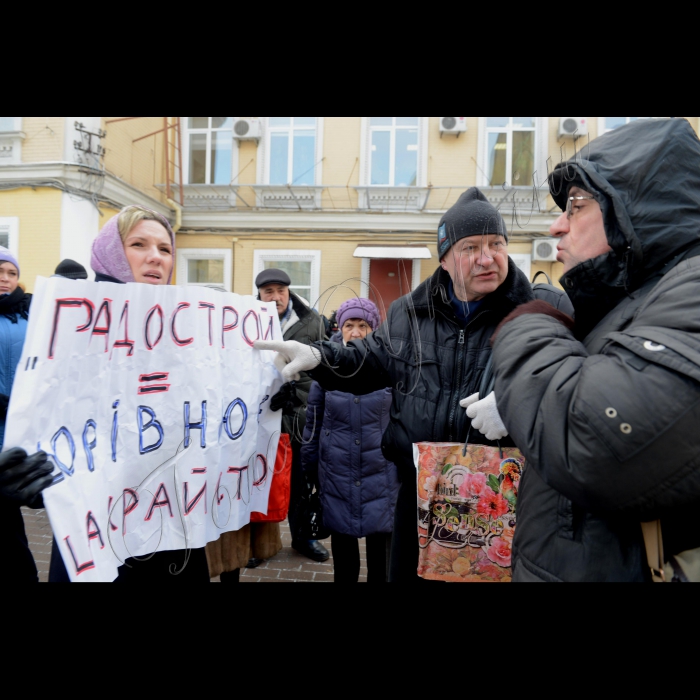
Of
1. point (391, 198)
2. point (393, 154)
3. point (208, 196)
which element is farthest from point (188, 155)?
point (391, 198)

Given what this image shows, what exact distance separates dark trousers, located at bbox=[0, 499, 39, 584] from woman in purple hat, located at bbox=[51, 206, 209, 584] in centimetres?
55

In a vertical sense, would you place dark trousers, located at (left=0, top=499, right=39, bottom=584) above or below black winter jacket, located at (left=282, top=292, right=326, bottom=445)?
below

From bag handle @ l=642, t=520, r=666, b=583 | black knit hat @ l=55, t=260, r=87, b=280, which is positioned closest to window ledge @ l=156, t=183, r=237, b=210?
black knit hat @ l=55, t=260, r=87, b=280

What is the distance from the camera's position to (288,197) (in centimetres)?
1099

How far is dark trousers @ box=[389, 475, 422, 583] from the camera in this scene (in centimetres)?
182

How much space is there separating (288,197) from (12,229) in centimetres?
533

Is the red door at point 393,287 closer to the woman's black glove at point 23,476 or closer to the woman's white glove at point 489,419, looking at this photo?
the woman's white glove at point 489,419

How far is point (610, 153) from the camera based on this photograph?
3.51 feet

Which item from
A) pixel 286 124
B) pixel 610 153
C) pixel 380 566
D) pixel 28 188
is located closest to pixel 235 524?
pixel 380 566

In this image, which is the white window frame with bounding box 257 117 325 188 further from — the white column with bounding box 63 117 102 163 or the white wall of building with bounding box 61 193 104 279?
the white wall of building with bounding box 61 193 104 279

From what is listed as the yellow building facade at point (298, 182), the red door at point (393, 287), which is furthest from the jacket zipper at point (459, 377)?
the yellow building facade at point (298, 182)

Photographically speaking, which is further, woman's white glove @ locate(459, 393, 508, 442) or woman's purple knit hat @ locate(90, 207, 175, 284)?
woman's purple knit hat @ locate(90, 207, 175, 284)

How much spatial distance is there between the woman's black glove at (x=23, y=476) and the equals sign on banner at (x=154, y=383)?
350 millimetres

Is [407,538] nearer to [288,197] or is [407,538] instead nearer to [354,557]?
[354,557]
